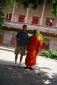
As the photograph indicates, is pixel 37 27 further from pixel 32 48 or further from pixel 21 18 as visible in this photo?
pixel 32 48

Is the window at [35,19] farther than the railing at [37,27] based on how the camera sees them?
Yes

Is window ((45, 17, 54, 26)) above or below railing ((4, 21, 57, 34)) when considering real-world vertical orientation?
above

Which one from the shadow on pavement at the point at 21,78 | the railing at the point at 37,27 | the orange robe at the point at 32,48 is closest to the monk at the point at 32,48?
the orange robe at the point at 32,48

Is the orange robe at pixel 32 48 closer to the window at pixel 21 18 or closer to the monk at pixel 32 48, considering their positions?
the monk at pixel 32 48

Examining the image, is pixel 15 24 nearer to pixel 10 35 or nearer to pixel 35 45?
pixel 10 35

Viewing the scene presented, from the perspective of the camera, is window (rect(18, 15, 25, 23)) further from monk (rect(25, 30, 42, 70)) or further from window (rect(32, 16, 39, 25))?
monk (rect(25, 30, 42, 70))

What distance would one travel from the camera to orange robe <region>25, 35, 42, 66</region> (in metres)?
13.5

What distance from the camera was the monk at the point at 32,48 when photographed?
13494 millimetres

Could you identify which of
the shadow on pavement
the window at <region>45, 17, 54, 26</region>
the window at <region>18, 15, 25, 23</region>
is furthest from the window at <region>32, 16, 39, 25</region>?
the shadow on pavement

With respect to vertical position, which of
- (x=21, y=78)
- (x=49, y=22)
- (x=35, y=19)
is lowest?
(x=49, y=22)

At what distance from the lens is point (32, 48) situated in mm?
13703

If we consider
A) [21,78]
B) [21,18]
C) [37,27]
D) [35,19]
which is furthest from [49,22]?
[21,78]

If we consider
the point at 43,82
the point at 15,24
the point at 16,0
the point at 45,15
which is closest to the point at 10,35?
the point at 15,24

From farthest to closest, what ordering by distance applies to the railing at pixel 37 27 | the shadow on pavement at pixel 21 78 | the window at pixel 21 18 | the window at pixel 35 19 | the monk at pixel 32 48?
the window at pixel 21 18
the window at pixel 35 19
the railing at pixel 37 27
the monk at pixel 32 48
the shadow on pavement at pixel 21 78
